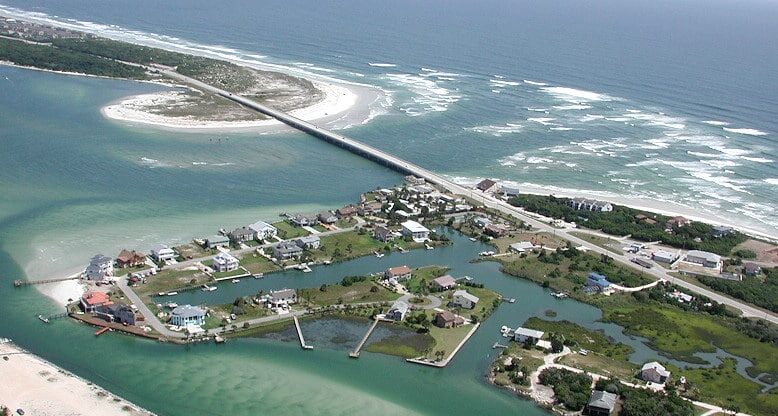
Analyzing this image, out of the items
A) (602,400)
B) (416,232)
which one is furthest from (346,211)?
(602,400)

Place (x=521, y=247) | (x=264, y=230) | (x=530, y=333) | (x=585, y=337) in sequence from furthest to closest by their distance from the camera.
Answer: (x=521, y=247)
(x=264, y=230)
(x=585, y=337)
(x=530, y=333)

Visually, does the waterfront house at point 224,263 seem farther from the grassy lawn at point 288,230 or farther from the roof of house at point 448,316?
the roof of house at point 448,316

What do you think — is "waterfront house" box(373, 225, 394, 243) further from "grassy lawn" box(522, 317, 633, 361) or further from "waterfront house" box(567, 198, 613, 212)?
"waterfront house" box(567, 198, 613, 212)

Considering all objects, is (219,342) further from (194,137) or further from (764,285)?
(194,137)

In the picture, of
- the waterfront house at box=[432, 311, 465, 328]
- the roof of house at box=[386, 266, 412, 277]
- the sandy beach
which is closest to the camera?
the sandy beach

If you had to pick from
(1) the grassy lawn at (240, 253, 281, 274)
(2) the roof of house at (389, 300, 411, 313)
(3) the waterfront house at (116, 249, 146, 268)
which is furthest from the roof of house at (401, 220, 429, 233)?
(3) the waterfront house at (116, 249, 146, 268)

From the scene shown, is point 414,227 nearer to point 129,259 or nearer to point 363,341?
point 363,341
